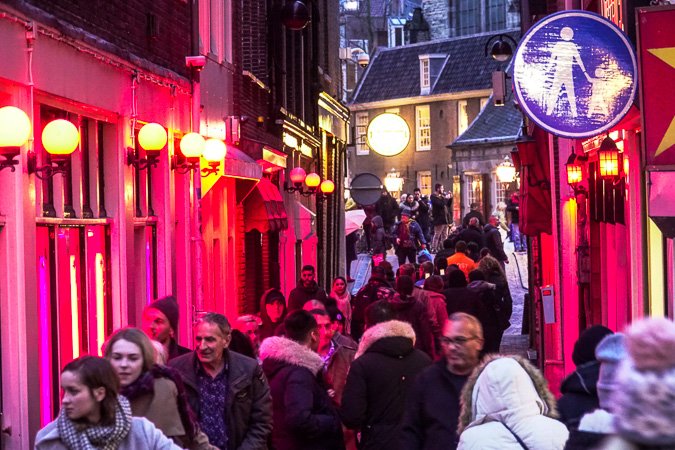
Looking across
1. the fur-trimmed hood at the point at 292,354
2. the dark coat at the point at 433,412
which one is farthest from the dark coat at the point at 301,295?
the dark coat at the point at 433,412

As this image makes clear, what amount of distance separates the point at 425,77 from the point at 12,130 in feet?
191

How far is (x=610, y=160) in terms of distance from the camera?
43.5ft

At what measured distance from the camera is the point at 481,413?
20.7 ft

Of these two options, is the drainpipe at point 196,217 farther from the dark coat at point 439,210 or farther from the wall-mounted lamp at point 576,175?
the dark coat at point 439,210

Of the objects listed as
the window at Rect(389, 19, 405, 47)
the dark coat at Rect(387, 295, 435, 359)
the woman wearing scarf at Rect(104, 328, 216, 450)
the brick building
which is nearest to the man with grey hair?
the woman wearing scarf at Rect(104, 328, 216, 450)

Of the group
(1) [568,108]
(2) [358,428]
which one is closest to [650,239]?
(1) [568,108]

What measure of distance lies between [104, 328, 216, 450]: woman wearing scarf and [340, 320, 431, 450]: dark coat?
2177mm

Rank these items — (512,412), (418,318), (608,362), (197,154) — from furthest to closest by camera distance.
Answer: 1. (418,318)
2. (197,154)
3. (512,412)
4. (608,362)

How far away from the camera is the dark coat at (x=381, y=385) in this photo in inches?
364

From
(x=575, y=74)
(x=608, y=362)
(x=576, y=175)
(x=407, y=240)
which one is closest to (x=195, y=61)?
(x=576, y=175)

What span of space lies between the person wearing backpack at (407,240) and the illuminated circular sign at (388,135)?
3.22 meters

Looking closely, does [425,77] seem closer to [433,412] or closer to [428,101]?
[428,101]

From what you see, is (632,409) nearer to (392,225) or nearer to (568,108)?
(568,108)

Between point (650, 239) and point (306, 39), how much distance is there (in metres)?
17.8
